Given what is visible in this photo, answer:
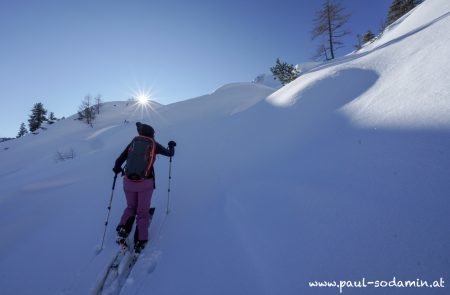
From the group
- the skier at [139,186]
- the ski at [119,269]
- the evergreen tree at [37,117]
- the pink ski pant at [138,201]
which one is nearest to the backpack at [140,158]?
the skier at [139,186]

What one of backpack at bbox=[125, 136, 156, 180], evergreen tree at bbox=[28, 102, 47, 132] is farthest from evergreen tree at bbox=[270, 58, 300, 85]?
evergreen tree at bbox=[28, 102, 47, 132]

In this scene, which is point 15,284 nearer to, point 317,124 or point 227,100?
point 317,124

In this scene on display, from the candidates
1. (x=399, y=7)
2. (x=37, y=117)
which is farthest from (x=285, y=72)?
(x=37, y=117)

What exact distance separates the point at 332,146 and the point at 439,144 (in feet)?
6.01

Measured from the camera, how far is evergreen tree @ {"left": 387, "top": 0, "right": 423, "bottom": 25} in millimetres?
26703

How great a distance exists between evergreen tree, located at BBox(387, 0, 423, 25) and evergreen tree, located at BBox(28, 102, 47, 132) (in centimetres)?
6348

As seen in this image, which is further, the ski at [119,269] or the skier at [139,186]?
the skier at [139,186]

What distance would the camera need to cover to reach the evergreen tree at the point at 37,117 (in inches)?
1791

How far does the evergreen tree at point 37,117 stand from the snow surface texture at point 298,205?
50473 mm

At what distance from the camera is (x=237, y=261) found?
132 inches

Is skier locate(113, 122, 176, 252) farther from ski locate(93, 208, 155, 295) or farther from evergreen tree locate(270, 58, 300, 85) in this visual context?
evergreen tree locate(270, 58, 300, 85)

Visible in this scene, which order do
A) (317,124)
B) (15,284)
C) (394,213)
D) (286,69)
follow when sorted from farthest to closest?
(286,69) < (317,124) < (15,284) < (394,213)

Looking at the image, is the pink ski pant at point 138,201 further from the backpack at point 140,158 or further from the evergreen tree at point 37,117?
the evergreen tree at point 37,117

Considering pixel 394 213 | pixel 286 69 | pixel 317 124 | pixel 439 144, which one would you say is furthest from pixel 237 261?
pixel 286 69
